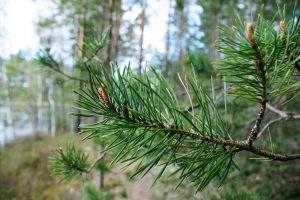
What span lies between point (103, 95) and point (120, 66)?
1.12 ft

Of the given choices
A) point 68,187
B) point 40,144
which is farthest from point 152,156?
point 40,144

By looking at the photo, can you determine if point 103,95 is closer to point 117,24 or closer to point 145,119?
point 145,119

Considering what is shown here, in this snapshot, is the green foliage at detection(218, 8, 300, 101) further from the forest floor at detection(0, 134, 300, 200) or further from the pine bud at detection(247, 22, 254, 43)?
the forest floor at detection(0, 134, 300, 200)

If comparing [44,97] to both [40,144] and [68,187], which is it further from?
[68,187]

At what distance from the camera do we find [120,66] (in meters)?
0.82

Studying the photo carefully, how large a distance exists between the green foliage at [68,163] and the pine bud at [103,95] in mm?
558

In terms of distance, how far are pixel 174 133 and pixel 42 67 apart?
4.31ft

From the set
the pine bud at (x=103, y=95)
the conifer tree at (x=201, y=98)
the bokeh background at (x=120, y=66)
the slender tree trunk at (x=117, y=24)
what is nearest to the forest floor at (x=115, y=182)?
the bokeh background at (x=120, y=66)

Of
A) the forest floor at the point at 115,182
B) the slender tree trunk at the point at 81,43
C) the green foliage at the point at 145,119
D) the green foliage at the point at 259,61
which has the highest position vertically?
the slender tree trunk at the point at 81,43

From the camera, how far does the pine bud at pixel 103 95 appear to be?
0.49 metres

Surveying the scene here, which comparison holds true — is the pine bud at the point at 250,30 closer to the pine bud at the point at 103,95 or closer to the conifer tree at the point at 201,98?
the conifer tree at the point at 201,98

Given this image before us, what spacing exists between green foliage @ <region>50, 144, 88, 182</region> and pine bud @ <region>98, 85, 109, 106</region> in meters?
0.56

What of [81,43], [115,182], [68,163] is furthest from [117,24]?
[115,182]

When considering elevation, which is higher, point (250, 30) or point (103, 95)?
point (250, 30)
